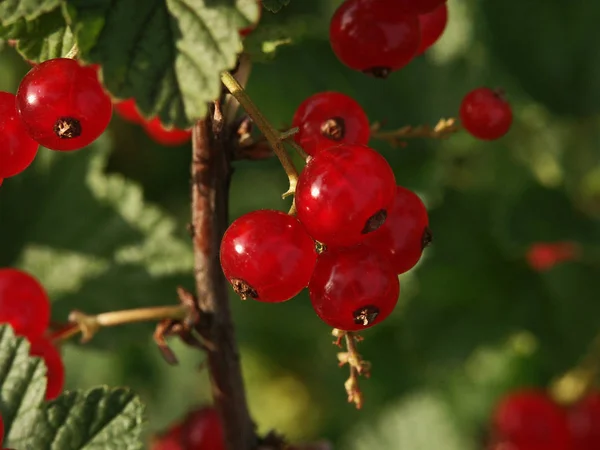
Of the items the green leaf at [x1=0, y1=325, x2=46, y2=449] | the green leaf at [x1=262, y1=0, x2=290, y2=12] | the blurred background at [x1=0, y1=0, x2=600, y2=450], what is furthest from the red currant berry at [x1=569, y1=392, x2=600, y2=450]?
the green leaf at [x1=262, y1=0, x2=290, y2=12]

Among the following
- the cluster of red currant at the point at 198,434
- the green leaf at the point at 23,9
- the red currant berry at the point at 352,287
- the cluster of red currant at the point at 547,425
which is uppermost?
the green leaf at the point at 23,9

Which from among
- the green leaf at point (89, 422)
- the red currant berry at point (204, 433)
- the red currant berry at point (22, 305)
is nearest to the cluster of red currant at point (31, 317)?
the red currant berry at point (22, 305)

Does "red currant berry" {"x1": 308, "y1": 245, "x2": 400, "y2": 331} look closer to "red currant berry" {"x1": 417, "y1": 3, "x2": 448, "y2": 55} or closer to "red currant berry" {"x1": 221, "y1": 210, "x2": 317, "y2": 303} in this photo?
"red currant berry" {"x1": 221, "y1": 210, "x2": 317, "y2": 303}

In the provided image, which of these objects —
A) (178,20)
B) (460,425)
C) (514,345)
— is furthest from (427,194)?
(178,20)

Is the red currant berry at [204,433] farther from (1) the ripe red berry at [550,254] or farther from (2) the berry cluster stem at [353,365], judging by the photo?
(1) the ripe red berry at [550,254]

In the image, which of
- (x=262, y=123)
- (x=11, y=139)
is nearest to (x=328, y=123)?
(x=262, y=123)
